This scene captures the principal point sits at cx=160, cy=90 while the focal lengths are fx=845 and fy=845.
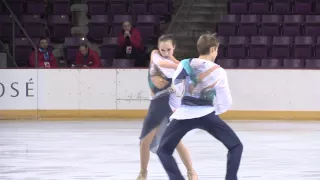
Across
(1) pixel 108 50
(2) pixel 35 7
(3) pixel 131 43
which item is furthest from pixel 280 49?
(2) pixel 35 7

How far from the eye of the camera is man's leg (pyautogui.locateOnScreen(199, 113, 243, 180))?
21.9 ft

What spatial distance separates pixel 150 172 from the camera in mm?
9117

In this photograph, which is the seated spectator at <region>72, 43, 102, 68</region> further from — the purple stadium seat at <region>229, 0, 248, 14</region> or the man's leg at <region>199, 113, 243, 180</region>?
the man's leg at <region>199, 113, 243, 180</region>

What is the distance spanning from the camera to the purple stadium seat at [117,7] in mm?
20734

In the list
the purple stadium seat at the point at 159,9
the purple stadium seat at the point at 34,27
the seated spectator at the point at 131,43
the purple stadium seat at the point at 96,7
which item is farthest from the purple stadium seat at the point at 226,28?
the purple stadium seat at the point at 34,27

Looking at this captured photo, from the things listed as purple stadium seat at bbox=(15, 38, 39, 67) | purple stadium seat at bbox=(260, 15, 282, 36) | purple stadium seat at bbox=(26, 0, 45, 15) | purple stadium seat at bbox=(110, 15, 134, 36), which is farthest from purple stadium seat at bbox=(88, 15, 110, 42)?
purple stadium seat at bbox=(260, 15, 282, 36)

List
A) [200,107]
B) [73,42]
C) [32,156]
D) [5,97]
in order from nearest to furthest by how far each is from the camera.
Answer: [200,107], [32,156], [5,97], [73,42]

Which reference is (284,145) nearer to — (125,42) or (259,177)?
(259,177)

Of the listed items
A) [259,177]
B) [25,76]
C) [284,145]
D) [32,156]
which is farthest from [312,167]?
[25,76]

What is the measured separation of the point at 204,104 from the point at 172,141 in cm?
40

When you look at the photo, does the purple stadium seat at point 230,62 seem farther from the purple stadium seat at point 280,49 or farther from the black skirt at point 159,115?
the black skirt at point 159,115

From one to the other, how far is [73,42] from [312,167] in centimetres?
1119

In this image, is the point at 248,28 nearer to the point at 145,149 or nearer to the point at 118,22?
the point at 118,22

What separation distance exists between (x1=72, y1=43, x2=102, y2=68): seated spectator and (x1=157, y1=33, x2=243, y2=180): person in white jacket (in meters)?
10.8
